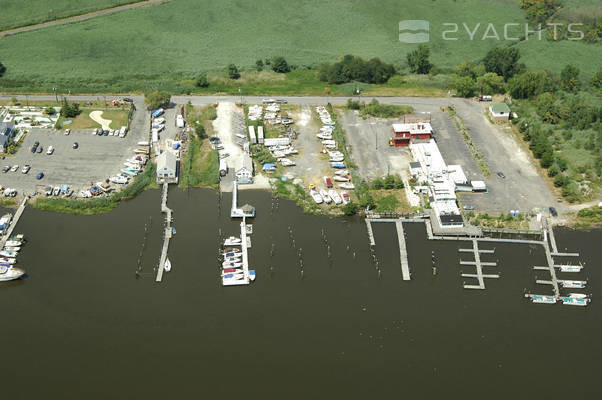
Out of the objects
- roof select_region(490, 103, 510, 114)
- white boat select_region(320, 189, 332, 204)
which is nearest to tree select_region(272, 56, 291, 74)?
roof select_region(490, 103, 510, 114)

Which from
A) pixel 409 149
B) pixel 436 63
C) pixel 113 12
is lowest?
pixel 409 149

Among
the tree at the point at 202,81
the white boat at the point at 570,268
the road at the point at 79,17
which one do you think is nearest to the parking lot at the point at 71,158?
the tree at the point at 202,81

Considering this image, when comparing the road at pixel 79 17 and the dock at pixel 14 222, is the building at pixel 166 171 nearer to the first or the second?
the dock at pixel 14 222

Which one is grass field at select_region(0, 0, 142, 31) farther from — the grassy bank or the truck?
the truck

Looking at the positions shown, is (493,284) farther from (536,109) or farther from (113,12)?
(113,12)

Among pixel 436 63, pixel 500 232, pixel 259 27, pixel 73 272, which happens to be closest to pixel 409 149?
pixel 500 232

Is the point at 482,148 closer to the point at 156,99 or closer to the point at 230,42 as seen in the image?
the point at 156,99
